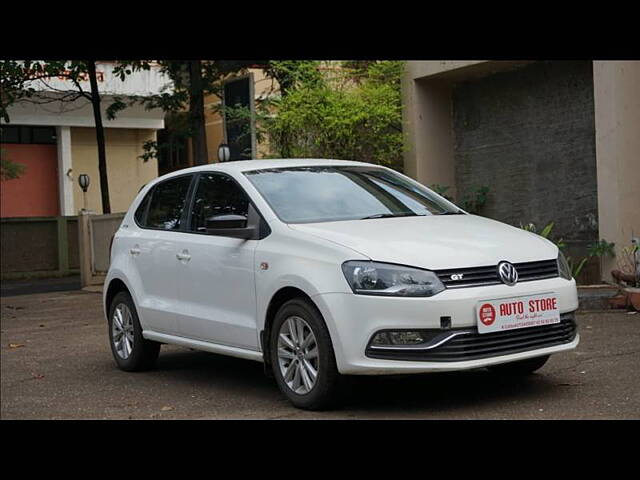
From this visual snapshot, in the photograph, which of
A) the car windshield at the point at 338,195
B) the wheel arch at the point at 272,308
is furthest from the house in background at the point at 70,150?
the wheel arch at the point at 272,308

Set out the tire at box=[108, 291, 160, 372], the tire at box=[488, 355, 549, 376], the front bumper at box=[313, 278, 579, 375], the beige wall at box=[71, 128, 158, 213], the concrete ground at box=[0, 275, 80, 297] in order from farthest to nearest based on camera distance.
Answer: the beige wall at box=[71, 128, 158, 213]
the concrete ground at box=[0, 275, 80, 297]
the tire at box=[108, 291, 160, 372]
the tire at box=[488, 355, 549, 376]
the front bumper at box=[313, 278, 579, 375]

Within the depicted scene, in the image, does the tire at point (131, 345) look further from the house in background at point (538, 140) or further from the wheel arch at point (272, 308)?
the house in background at point (538, 140)

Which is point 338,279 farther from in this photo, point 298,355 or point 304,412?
point 304,412

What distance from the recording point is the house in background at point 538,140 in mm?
12273

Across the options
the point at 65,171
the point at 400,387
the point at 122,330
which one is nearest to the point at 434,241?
→ the point at 400,387

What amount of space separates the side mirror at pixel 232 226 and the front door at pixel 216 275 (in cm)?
7

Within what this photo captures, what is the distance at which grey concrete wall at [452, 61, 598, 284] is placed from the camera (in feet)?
44.0

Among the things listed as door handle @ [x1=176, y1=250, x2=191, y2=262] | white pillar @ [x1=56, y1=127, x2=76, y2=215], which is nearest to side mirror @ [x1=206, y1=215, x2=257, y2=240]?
door handle @ [x1=176, y1=250, x2=191, y2=262]

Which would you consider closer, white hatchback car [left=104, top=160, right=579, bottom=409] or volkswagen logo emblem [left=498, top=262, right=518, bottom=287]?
white hatchback car [left=104, top=160, right=579, bottom=409]

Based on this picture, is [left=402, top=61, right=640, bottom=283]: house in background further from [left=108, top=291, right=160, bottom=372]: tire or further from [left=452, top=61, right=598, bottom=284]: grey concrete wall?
[left=108, top=291, right=160, bottom=372]: tire

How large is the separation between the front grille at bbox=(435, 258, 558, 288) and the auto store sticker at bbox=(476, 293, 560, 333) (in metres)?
0.13

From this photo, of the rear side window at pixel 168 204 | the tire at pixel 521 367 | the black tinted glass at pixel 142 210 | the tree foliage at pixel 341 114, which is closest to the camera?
the tire at pixel 521 367

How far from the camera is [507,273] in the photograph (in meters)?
6.13
